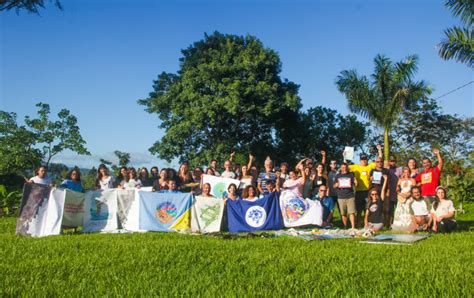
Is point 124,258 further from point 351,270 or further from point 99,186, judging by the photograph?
point 99,186

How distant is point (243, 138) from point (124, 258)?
24.5 meters

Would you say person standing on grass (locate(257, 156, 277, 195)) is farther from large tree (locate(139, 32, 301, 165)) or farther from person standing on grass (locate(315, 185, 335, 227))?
large tree (locate(139, 32, 301, 165))

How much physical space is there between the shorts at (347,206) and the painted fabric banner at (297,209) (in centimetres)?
58

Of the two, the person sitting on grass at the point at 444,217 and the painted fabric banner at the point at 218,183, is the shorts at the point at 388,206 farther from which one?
the painted fabric banner at the point at 218,183

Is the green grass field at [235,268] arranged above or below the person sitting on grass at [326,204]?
below

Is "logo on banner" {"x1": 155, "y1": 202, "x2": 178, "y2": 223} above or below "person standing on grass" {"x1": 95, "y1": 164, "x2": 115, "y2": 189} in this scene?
below

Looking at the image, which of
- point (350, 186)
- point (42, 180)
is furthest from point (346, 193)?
point (42, 180)

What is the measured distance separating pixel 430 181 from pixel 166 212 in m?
7.18

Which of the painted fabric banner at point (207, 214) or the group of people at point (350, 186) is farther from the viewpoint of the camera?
the painted fabric banner at point (207, 214)

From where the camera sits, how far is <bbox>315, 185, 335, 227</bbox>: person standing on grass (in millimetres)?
13646

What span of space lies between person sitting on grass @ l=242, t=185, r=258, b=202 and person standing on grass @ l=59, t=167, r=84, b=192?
14.9ft

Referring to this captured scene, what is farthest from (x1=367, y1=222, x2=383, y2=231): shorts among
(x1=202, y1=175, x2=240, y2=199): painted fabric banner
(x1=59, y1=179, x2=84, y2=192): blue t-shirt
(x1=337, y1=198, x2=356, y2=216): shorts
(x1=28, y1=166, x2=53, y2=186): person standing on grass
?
(x1=28, y1=166, x2=53, y2=186): person standing on grass

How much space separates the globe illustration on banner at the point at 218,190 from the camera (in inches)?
560

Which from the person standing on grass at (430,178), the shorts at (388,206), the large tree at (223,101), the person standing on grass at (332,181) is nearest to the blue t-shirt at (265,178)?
the person standing on grass at (332,181)
